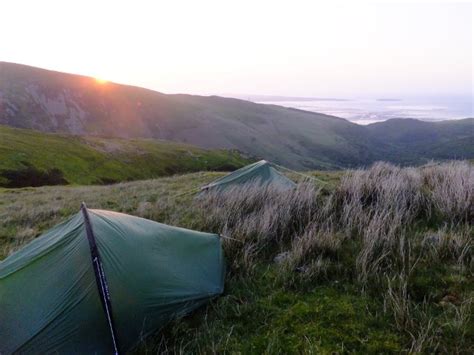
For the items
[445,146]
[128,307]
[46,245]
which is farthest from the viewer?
[445,146]

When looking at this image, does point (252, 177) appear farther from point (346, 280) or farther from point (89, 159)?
point (89, 159)

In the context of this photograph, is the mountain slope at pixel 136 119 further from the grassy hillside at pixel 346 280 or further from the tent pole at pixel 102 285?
the tent pole at pixel 102 285

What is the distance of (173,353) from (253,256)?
225 centimetres

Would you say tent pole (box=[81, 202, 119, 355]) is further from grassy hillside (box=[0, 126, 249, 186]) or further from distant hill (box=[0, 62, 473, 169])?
distant hill (box=[0, 62, 473, 169])

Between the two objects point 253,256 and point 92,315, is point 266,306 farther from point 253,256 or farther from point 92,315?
point 92,315

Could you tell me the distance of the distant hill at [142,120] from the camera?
11912 cm

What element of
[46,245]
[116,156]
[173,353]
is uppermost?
[46,245]

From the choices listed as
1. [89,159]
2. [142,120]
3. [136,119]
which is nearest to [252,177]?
[89,159]

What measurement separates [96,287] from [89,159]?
56724 millimetres

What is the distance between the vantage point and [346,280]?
4914 millimetres

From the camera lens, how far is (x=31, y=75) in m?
129

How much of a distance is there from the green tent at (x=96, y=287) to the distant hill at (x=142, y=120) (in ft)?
356

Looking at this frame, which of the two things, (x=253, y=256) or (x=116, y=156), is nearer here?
(x=253, y=256)

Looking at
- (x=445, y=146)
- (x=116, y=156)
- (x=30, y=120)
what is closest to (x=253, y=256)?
(x=116, y=156)
